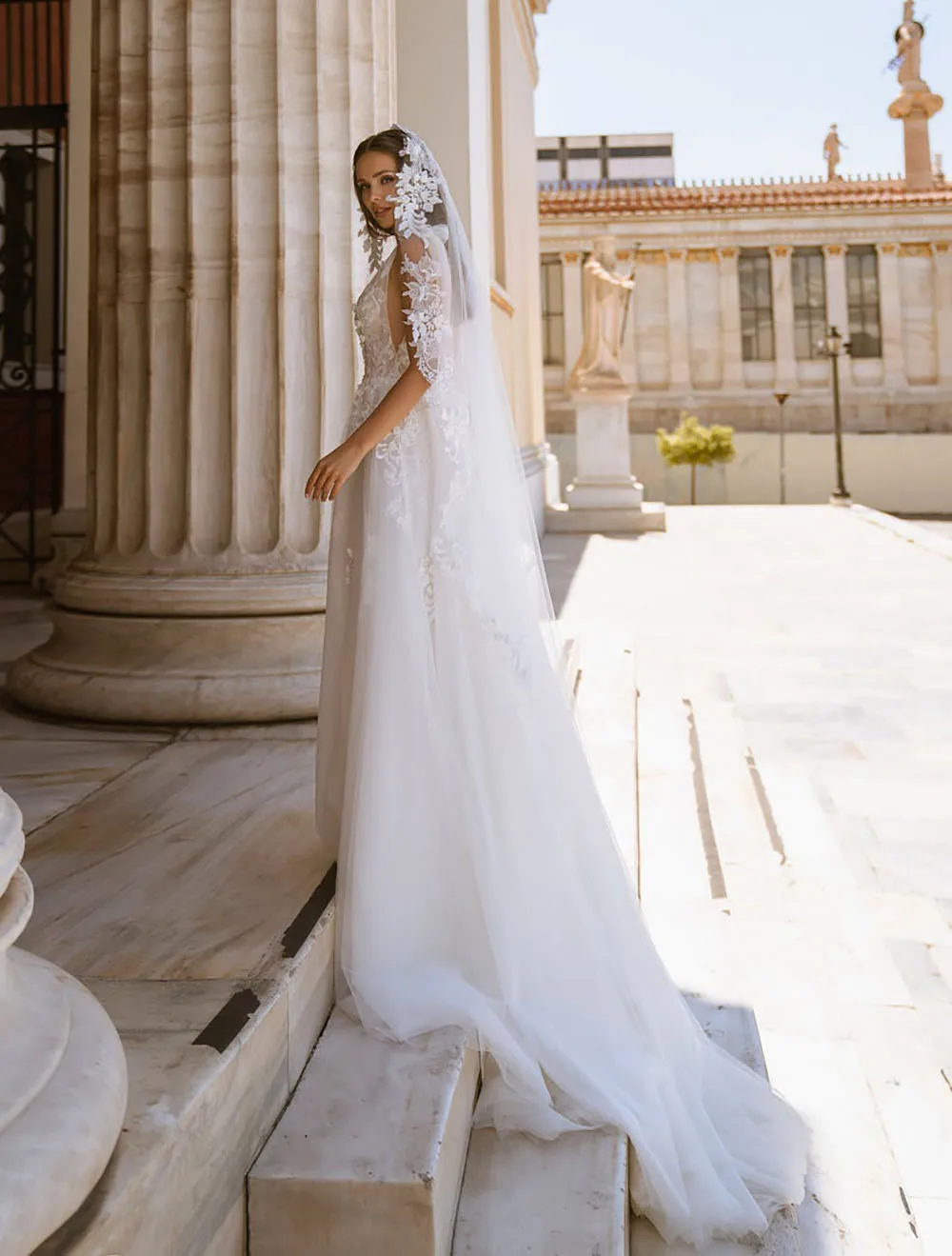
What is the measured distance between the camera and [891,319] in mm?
36906

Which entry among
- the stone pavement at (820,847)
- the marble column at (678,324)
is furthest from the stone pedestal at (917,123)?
the stone pavement at (820,847)

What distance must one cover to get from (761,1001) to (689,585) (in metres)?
8.94

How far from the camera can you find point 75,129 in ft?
29.9

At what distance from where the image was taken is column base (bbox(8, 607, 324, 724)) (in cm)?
444

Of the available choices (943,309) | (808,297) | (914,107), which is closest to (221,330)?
(808,297)

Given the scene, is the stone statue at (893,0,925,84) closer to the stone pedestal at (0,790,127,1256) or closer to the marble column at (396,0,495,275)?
the marble column at (396,0,495,275)

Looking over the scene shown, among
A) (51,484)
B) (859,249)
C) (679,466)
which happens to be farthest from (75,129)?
(859,249)

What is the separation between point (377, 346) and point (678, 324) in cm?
3613

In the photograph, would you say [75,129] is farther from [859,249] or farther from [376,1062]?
[859,249]

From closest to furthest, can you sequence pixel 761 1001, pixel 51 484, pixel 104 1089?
pixel 104 1089 → pixel 761 1001 → pixel 51 484

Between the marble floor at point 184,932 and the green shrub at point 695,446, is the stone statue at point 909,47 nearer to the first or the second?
the green shrub at point 695,446

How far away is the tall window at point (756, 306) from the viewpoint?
3709cm

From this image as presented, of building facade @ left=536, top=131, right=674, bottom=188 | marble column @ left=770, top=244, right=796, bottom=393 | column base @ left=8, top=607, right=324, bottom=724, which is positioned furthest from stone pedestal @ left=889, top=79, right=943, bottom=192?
column base @ left=8, top=607, right=324, bottom=724

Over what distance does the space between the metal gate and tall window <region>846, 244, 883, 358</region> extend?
103 ft
